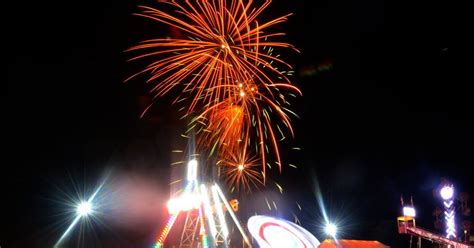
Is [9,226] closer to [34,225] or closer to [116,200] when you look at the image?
[34,225]

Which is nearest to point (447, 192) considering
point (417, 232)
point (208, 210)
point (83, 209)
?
point (417, 232)

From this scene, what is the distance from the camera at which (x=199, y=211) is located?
2145 cm

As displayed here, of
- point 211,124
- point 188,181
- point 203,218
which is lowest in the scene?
point 203,218

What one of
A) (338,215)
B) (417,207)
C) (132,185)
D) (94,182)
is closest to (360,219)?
(338,215)

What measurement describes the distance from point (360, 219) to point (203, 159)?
1638 inches

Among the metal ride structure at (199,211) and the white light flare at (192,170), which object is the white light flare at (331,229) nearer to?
the metal ride structure at (199,211)

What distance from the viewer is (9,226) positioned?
69.6 ft

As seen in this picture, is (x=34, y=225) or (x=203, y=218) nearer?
(x=203, y=218)

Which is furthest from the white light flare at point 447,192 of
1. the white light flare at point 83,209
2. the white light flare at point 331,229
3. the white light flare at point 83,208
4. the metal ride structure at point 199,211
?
the white light flare at point 83,208

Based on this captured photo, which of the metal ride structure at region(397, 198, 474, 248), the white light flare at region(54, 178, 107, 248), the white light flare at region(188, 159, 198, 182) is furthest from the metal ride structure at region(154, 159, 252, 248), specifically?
the metal ride structure at region(397, 198, 474, 248)

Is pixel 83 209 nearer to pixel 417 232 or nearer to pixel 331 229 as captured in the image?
pixel 331 229

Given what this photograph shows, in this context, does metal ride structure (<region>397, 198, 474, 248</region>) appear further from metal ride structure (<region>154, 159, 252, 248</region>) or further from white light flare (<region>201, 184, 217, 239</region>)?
white light flare (<region>201, 184, 217, 239</region>)

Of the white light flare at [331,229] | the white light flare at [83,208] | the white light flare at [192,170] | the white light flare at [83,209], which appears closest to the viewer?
the white light flare at [192,170]

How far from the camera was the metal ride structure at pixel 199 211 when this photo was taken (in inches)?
798
